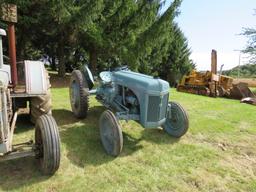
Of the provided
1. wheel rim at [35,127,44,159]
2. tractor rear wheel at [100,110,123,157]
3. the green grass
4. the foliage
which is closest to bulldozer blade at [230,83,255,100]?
the foliage

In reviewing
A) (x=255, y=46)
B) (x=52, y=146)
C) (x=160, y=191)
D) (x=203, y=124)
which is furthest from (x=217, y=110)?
(x=255, y=46)

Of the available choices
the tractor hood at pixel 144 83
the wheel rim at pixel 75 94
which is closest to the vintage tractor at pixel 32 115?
the wheel rim at pixel 75 94

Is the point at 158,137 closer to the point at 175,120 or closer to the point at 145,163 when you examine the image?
the point at 175,120

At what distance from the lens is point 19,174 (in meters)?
3.62

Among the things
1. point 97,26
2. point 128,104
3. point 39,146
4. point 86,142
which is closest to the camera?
point 39,146

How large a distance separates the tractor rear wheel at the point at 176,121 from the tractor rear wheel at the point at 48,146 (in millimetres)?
2490

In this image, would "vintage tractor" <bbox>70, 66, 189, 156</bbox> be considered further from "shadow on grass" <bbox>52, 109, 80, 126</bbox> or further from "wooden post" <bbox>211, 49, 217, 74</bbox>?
"wooden post" <bbox>211, 49, 217, 74</bbox>

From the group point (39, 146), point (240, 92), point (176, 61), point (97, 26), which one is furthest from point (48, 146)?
point (176, 61)

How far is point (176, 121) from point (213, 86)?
947 cm

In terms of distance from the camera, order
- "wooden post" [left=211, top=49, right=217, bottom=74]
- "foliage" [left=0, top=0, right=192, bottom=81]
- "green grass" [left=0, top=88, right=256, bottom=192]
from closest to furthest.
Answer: "green grass" [left=0, top=88, right=256, bottom=192], "foliage" [left=0, top=0, right=192, bottom=81], "wooden post" [left=211, top=49, right=217, bottom=74]

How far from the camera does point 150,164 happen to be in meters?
4.16

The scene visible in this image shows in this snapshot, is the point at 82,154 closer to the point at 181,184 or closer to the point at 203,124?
the point at 181,184

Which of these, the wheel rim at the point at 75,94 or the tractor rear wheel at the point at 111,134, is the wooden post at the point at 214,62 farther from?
the tractor rear wheel at the point at 111,134

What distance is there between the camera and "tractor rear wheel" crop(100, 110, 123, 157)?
Result: 4.18 metres
